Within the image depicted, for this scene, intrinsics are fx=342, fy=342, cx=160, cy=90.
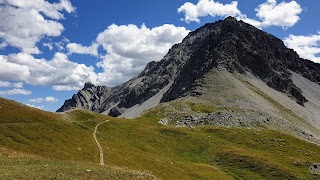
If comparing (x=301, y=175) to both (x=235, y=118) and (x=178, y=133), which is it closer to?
(x=178, y=133)

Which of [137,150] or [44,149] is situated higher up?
[44,149]

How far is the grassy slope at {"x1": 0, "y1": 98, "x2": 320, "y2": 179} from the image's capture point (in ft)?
155

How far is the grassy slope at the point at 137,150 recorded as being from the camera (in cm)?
4738

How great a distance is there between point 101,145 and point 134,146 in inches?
704

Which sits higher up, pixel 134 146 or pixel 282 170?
pixel 134 146

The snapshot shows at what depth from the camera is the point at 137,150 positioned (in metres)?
87.1

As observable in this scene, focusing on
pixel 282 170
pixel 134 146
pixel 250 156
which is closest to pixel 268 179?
pixel 282 170

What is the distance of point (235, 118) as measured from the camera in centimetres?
17225

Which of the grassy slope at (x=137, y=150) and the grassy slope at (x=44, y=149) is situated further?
the grassy slope at (x=137, y=150)

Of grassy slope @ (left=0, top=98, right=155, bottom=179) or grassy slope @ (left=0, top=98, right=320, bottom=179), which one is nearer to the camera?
grassy slope @ (left=0, top=98, right=155, bottom=179)

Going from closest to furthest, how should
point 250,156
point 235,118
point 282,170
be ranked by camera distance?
1. point 282,170
2. point 250,156
3. point 235,118

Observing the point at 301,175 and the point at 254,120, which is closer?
the point at 301,175

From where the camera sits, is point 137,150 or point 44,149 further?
point 137,150

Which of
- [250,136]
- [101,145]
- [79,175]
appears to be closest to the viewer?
[79,175]
